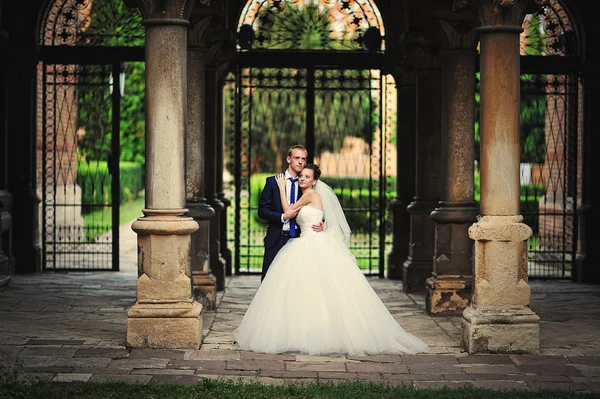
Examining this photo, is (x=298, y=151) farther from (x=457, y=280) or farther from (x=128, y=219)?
(x=128, y=219)

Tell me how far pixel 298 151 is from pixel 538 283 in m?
6.39

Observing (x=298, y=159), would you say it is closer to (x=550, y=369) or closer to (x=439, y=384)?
(x=439, y=384)

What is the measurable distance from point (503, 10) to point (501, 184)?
1501 mm

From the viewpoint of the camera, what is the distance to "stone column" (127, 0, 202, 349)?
8781 millimetres

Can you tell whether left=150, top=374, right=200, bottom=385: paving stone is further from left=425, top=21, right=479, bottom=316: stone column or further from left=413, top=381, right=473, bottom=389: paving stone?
left=425, top=21, right=479, bottom=316: stone column

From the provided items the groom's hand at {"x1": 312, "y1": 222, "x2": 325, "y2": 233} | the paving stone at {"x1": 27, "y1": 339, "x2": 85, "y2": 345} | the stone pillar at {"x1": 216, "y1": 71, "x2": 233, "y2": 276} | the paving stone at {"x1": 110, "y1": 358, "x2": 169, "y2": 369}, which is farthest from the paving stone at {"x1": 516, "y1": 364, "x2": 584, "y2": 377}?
the stone pillar at {"x1": 216, "y1": 71, "x2": 233, "y2": 276}

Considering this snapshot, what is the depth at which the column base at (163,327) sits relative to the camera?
8.75 m

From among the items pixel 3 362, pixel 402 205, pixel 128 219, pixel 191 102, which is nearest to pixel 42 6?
pixel 191 102

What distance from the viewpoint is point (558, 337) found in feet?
31.3

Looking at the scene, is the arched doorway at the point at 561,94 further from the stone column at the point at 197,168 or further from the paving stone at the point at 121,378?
the paving stone at the point at 121,378

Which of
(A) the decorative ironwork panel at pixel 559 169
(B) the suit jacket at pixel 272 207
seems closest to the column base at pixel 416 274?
(A) the decorative ironwork panel at pixel 559 169

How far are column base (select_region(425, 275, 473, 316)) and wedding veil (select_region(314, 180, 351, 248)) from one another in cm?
223

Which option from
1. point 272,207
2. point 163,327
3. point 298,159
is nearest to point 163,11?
point 298,159

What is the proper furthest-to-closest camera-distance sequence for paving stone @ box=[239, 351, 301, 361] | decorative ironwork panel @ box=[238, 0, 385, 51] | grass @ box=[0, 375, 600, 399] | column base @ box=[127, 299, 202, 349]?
decorative ironwork panel @ box=[238, 0, 385, 51], column base @ box=[127, 299, 202, 349], paving stone @ box=[239, 351, 301, 361], grass @ box=[0, 375, 600, 399]
